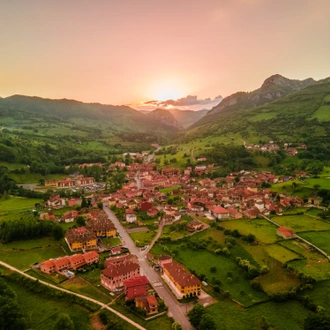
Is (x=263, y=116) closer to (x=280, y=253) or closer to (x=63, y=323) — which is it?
(x=280, y=253)

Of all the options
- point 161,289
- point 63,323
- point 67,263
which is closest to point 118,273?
point 161,289

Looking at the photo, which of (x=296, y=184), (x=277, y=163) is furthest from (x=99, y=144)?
(x=296, y=184)

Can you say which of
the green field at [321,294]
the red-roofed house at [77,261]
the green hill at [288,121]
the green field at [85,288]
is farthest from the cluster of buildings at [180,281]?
the green hill at [288,121]

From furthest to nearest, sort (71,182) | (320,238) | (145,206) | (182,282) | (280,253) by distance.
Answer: (71,182), (145,206), (320,238), (280,253), (182,282)

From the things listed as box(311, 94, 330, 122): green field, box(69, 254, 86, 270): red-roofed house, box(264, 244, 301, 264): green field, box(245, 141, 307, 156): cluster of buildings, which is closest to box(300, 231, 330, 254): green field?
box(264, 244, 301, 264): green field

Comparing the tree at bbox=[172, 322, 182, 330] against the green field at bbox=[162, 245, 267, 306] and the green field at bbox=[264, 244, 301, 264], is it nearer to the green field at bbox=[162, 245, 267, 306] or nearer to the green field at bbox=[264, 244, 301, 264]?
the green field at bbox=[162, 245, 267, 306]

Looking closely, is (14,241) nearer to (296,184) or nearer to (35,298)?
(35,298)
